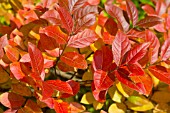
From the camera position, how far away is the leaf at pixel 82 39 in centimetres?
117

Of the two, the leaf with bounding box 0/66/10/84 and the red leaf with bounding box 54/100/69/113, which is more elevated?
Result: the leaf with bounding box 0/66/10/84

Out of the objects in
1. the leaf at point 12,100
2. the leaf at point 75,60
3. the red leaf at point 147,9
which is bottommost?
the leaf at point 12,100

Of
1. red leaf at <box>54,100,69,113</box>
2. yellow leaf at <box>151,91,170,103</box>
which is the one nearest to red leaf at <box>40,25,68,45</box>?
red leaf at <box>54,100,69,113</box>

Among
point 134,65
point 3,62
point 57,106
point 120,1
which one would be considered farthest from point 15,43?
point 120,1

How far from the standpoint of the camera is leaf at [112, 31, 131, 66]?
3.73ft

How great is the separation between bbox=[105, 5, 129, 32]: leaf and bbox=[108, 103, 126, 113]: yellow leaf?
0.99 feet

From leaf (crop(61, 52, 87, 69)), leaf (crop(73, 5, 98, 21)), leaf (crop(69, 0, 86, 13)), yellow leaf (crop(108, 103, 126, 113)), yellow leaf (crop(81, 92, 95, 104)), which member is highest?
leaf (crop(69, 0, 86, 13))

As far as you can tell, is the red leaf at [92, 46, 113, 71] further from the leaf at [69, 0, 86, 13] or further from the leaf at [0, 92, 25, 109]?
the leaf at [0, 92, 25, 109]

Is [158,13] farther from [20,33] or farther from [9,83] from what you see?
[9,83]

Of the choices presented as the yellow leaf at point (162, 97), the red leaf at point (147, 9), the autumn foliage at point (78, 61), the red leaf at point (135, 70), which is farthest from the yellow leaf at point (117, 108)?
the red leaf at point (147, 9)

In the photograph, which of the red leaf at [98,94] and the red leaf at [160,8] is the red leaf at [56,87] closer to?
the red leaf at [98,94]

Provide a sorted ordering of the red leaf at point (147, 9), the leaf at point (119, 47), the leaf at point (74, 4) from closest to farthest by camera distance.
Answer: the leaf at point (119, 47)
the leaf at point (74, 4)
the red leaf at point (147, 9)

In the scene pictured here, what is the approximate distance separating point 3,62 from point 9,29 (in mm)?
294

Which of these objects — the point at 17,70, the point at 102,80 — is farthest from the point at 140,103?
the point at 17,70
